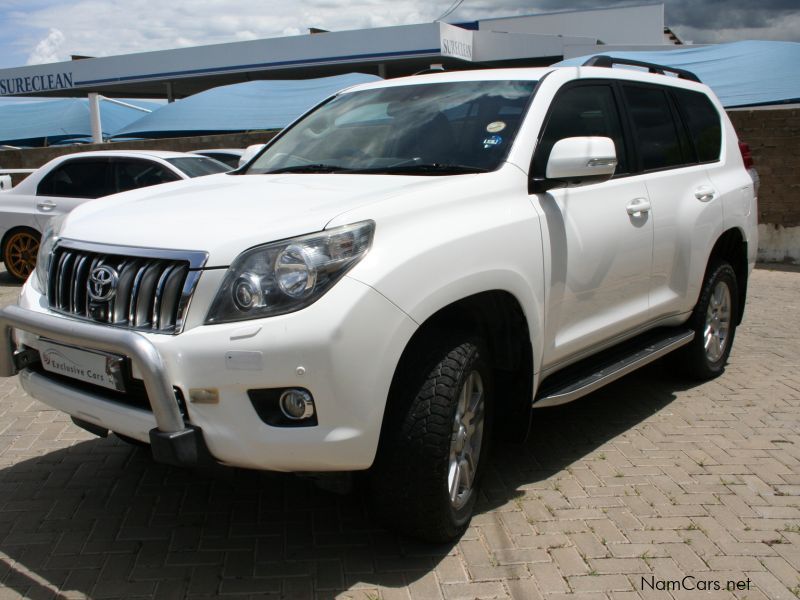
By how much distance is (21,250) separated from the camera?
34.6ft

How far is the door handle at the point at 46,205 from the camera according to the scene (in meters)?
10.2

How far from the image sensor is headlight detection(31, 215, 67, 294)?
11.5ft

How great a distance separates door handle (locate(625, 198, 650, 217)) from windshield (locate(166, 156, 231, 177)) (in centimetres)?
623

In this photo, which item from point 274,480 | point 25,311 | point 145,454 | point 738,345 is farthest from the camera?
point 738,345

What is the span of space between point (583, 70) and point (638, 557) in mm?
2461

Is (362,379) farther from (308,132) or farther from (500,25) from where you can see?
(500,25)

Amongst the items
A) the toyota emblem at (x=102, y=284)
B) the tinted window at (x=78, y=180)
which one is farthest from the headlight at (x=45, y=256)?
the tinted window at (x=78, y=180)

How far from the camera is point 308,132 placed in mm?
4633

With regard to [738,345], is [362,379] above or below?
above

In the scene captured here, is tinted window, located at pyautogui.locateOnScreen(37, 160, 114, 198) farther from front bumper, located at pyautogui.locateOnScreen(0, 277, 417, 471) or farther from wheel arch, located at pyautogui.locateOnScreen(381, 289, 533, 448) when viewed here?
front bumper, located at pyautogui.locateOnScreen(0, 277, 417, 471)

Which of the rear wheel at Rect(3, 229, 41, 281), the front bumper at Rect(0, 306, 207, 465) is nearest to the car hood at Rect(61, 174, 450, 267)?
the front bumper at Rect(0, 306, 207, 465)

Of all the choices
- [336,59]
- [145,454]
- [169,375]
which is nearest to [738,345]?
[145,454]

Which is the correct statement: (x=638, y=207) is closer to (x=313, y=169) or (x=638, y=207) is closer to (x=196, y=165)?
(x=313, y=169)

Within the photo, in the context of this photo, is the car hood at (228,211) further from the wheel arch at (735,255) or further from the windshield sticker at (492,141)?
the wheel arch at (735,255)
